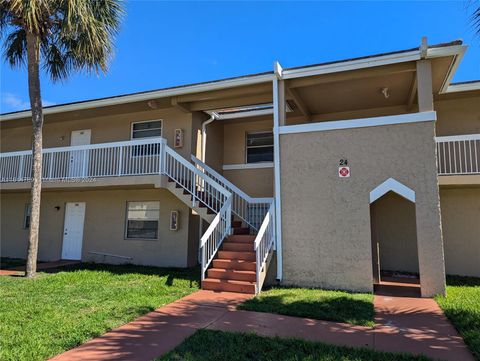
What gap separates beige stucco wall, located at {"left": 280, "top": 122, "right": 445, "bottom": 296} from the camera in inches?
304

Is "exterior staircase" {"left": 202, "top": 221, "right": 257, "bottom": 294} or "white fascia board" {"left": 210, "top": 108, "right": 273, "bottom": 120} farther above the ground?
"white fascia board" {"left": 210, "top": 108, "right": 273, "bottom": 120}

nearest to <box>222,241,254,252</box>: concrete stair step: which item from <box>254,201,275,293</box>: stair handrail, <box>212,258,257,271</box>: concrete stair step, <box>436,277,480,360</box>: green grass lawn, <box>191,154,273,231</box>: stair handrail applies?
<box>212,258,257,271</box>: concrete stair step

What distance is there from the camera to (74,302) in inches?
272

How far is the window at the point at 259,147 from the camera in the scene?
13.0 metres

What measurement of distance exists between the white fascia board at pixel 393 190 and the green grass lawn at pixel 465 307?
2.24m

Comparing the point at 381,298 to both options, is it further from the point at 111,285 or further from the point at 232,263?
the point at 111,285

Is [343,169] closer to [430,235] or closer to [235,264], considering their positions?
[430,235]

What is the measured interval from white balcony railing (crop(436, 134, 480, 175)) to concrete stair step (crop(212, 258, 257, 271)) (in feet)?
19.7

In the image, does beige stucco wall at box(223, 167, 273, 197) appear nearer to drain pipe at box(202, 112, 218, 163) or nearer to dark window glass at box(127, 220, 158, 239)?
drain pipe at box(202, 112, 218, 163)

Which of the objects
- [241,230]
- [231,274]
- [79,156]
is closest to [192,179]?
[241,230]

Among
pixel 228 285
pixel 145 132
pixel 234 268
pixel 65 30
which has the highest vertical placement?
pixel 65 30

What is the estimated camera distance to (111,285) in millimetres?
8508

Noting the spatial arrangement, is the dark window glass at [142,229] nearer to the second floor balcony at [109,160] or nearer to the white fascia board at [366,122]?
the second floor balcony at [109,160]

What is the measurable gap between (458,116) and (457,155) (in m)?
1.53
